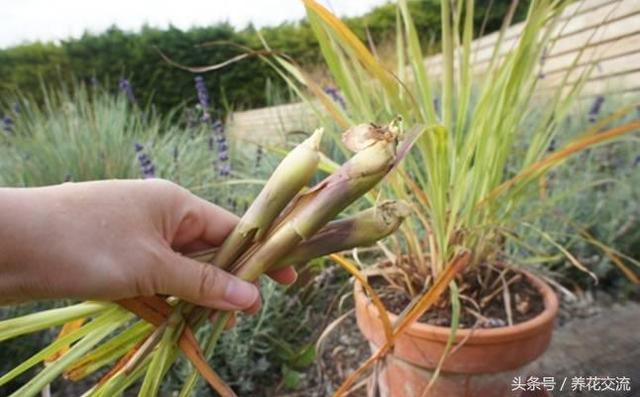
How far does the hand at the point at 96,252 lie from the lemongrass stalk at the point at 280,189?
55 millimetres

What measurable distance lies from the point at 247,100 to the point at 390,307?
6707 mm

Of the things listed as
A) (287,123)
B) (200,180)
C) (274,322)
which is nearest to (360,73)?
(274,322)

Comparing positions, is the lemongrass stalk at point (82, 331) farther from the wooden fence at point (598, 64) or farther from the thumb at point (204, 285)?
the wooden fence at point (598, 64)

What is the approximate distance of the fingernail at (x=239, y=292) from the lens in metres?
0.49

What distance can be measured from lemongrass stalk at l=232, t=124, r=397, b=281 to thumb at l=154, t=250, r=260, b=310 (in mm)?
69

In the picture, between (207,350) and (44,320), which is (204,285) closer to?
(207,350)

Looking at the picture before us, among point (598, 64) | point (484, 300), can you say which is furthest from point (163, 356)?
point (598, 64)

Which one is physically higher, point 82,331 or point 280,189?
point 280,189

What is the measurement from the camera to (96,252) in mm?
476

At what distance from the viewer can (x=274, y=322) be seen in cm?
142

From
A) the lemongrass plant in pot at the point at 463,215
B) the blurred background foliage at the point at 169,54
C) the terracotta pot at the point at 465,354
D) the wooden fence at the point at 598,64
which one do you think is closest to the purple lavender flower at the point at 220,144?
the wooden fence at the point at 598,64

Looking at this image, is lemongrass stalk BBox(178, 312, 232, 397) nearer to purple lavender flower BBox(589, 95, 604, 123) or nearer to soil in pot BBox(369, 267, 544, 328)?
soil in pot BBox(369, 267, 544, 328)

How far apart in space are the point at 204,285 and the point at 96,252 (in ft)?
0.38

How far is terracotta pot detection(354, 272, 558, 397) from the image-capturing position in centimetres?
88
